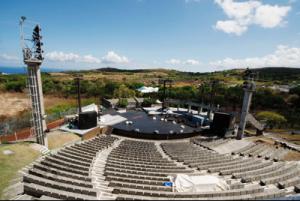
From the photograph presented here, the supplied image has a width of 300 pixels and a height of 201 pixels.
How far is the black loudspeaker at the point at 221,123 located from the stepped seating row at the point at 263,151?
635 cm

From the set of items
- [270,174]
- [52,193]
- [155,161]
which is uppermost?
[52,193]

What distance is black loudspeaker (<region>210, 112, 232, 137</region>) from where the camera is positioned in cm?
3815

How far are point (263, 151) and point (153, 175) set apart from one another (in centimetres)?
2132

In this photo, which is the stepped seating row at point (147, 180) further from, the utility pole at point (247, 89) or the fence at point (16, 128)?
the fence at point (16, 128)

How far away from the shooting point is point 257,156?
1098 inches

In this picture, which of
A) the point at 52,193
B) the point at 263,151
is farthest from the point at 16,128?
the point at 263,151

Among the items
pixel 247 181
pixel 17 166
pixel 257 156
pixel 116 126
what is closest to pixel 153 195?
pixel 247 181

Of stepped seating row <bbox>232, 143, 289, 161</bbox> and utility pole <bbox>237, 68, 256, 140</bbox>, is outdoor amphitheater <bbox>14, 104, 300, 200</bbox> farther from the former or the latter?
utility pole <bbox>237, 68, 256, 140</bbox>

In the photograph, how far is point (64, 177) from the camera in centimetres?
1717

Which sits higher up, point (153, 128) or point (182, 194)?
point (182, 194)

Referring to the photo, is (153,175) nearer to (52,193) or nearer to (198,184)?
(198,184)

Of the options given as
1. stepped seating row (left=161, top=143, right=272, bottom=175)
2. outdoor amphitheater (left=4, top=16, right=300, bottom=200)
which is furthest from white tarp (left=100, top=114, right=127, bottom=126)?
stepped seating row (left=161, top=143, right=272, bottom=175)

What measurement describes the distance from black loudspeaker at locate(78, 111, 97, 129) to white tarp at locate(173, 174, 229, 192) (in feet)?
80.3

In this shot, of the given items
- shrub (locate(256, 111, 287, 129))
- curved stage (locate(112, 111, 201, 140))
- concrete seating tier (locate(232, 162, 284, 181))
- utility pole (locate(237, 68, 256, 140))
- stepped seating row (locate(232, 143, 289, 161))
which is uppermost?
utility pole (locate(237, 68, 256, 140))
